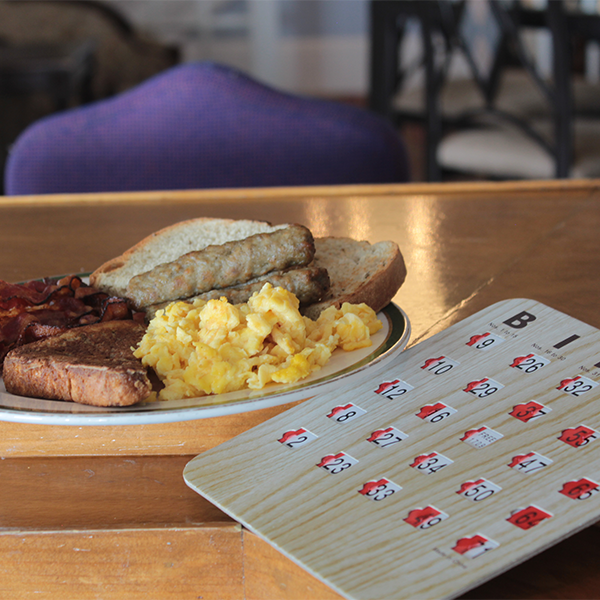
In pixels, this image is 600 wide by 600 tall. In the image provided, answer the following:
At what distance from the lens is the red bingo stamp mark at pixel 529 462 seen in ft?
1.98

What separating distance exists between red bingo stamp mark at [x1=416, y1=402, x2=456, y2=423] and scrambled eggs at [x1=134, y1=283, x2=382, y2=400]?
0.29ft

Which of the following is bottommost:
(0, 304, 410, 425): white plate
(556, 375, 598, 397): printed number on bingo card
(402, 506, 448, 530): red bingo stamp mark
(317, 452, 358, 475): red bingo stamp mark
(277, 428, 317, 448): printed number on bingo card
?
(277, 428, 317, 448): printed number on bingo card

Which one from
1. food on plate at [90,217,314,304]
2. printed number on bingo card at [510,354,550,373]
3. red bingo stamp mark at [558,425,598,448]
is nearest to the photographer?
red bingo stamp mark at [558,425,598,448]

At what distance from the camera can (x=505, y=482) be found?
59cm

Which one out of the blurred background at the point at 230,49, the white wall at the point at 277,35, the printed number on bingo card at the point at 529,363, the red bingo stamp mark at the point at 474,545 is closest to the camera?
the red bingo stamp mark at the point at 474,545

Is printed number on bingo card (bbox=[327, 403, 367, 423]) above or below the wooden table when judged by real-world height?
above

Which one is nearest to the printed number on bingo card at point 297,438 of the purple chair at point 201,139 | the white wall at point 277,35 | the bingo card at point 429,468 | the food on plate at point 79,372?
the bingo card at point 429,468

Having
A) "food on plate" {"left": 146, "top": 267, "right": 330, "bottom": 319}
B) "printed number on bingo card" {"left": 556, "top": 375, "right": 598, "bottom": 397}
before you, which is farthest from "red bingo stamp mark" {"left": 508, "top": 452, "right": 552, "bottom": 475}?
"food on plate" {"left": 146, "top": 267, "right": 330, "bottom": 319}

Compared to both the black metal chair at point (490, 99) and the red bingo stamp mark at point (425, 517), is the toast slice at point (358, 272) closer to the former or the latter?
the red bingo stamp mark at point (425, 517)

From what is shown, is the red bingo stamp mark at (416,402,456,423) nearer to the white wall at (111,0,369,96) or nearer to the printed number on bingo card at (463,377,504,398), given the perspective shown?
the printed number on bingo card at (463,377,504,398)

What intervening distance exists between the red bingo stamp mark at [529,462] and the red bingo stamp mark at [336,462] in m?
0.13

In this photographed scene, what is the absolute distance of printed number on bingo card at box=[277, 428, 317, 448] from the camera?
0.66 m

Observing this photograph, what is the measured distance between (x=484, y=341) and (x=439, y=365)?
0.25 ft

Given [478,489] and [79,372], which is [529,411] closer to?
[478,489]
